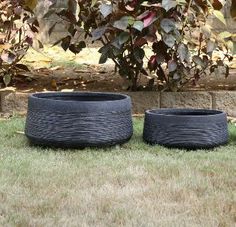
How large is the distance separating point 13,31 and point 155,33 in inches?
51.1

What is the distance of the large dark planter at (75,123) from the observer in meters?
3.42

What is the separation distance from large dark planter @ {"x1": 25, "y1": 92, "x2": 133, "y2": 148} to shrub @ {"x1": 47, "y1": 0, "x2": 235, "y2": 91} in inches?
27.3

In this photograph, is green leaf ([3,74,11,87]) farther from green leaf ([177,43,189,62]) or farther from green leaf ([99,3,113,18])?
green leaf ([177,43,189,62])

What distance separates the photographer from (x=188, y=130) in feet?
11.6

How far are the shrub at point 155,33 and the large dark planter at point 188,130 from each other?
0.69 metres

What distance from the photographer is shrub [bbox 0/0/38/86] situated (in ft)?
15.4

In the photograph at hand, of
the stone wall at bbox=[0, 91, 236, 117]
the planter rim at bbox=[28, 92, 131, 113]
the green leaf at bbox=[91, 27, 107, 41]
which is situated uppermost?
the green leaf at bbox=[91, 27, 107, 41]

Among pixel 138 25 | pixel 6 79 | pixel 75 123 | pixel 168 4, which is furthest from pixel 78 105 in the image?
pixel 6 79

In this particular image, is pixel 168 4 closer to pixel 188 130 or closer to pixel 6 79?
pixel 188 130

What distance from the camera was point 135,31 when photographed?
14.0ft

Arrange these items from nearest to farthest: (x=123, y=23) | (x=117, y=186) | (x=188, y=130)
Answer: (x=117, y=186) < (x=188, y=130) < (x=123, y=23)

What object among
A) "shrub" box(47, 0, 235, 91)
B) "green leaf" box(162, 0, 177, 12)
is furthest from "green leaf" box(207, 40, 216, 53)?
"green leaf" box(162, 0, 177, 12)

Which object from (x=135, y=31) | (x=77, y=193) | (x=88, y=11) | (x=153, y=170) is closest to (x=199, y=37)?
(x=135, y=31)

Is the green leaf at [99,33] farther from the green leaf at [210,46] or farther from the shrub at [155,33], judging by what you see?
the green leaf at [210,46]
